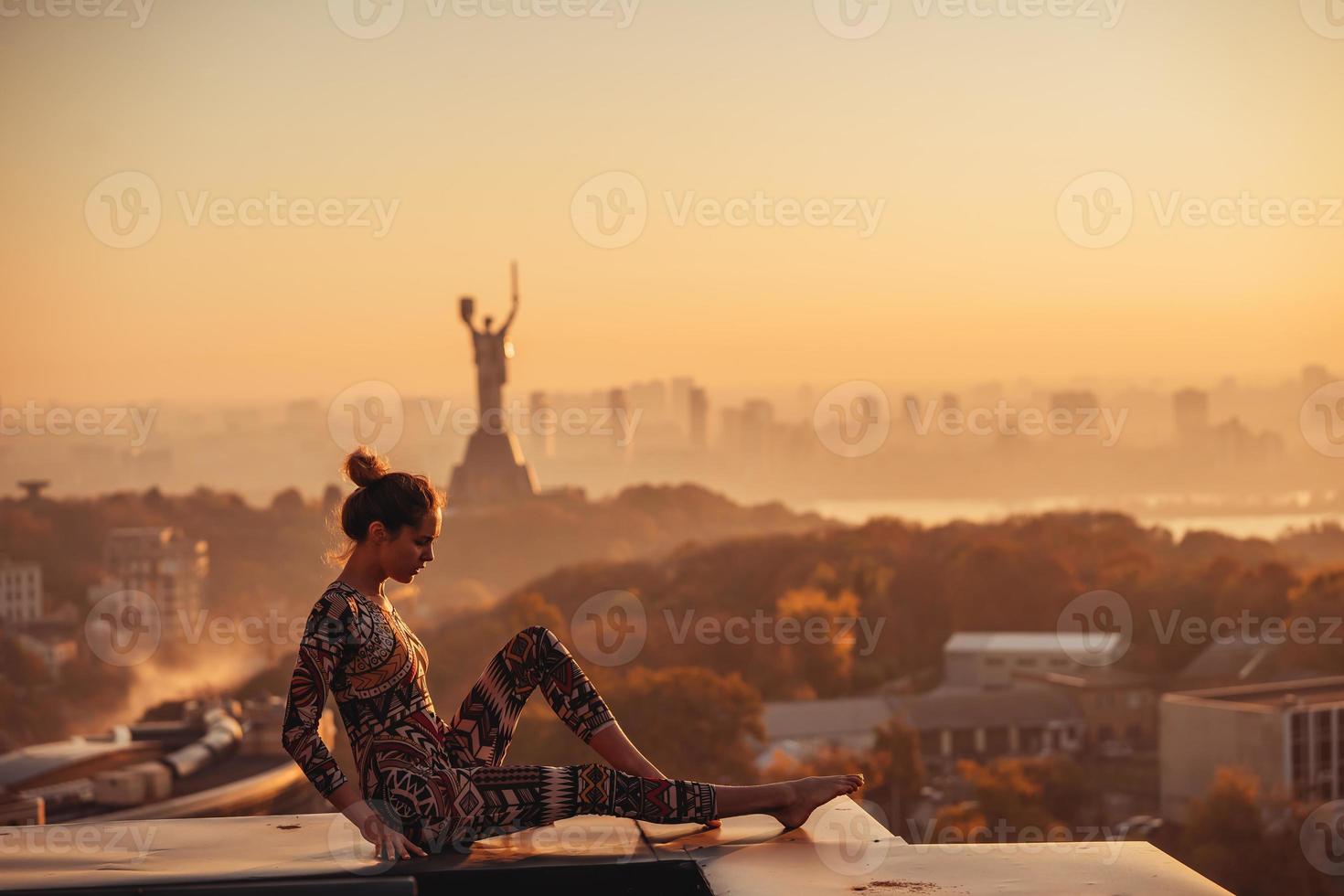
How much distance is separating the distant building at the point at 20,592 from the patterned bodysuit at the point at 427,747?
30194 mm

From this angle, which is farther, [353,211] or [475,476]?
[353,211]

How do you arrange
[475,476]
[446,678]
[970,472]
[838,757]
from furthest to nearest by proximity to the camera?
[970,472]
[475,476]
[446,678]
[838,757]

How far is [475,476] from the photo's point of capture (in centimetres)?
3597

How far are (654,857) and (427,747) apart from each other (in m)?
0.48

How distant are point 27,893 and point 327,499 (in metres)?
32.1

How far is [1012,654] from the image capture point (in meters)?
31.1

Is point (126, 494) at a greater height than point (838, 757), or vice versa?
point (126, 494)

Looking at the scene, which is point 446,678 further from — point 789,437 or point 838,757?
point 789,437

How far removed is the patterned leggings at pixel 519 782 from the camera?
2.62 m

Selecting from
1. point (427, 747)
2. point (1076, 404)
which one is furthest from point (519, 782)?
point (1076, 404)

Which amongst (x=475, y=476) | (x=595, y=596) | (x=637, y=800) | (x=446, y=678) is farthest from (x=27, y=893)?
(x=475, y=476)

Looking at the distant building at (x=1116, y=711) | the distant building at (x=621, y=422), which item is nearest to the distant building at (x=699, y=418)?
the distant building at (x=621, y=422)

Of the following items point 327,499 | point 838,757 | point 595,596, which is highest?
point 327,499

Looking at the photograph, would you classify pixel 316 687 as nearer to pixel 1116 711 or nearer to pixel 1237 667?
pixel 1116 711
